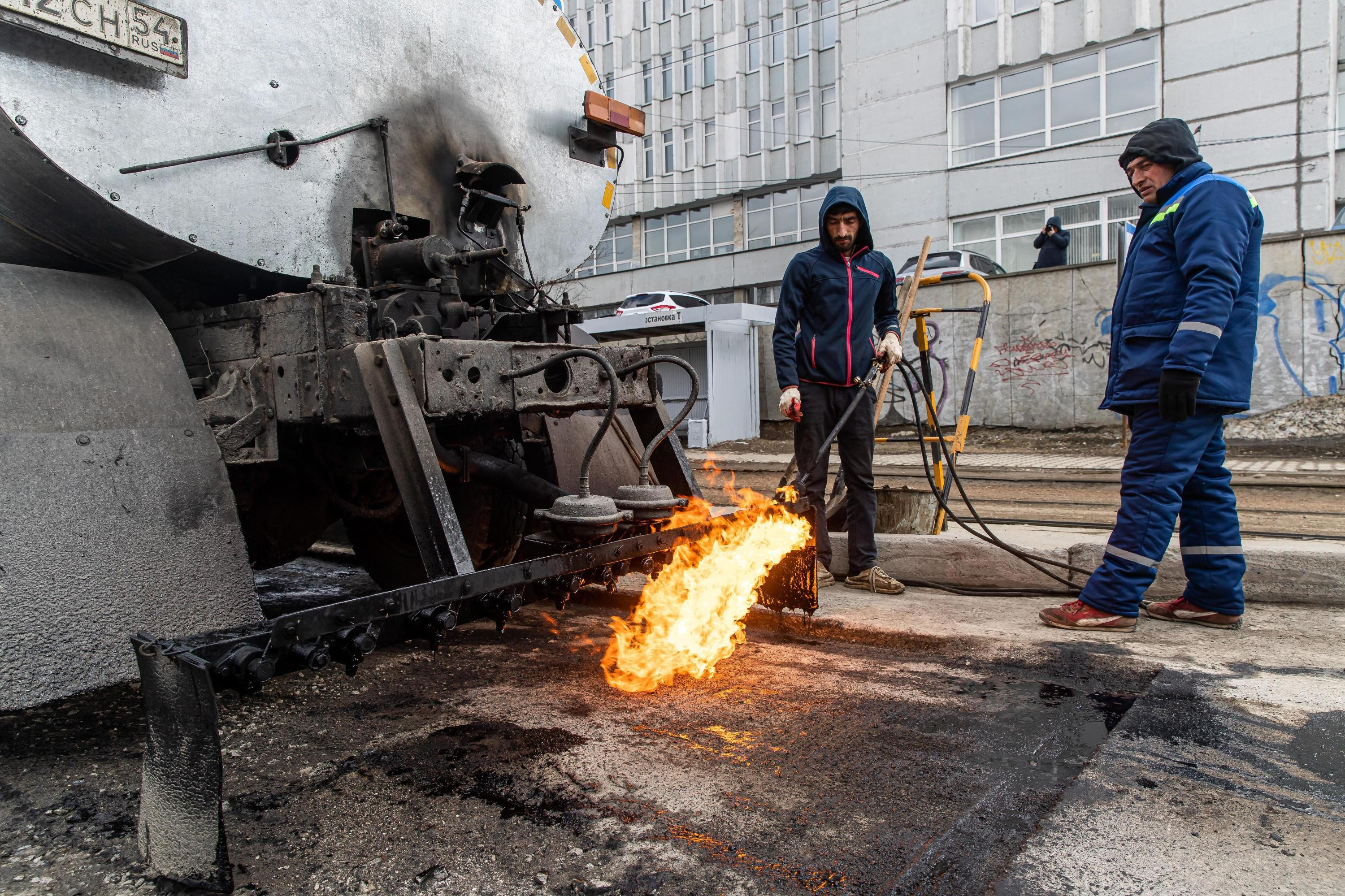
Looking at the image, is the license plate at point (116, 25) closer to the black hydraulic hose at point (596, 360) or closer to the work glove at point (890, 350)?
the black hydraulic hose at point (596, 360)

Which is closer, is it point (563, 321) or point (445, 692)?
point (445, 692)

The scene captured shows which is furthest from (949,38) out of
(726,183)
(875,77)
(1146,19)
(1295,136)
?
(726,183)

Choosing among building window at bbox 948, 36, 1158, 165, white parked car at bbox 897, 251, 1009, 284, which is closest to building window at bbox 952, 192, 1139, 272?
building window at bbox 948, 36, 1158, 165

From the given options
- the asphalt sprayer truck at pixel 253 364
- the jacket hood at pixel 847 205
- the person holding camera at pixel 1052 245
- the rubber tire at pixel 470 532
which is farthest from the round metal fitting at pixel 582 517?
the person holding camera at pixel 1052 245

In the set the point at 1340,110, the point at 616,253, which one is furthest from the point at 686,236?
the point at 1340,110

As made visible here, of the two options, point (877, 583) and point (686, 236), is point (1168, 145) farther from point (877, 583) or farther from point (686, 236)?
point (686, 236)

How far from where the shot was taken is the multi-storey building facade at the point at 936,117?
18359 mm

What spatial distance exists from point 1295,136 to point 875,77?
393 inches

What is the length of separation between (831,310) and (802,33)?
94.8 feet

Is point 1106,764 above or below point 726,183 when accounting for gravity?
below

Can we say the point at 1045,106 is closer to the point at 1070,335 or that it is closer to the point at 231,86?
the point at 1070,335

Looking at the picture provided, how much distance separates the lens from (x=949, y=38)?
72.9 feet

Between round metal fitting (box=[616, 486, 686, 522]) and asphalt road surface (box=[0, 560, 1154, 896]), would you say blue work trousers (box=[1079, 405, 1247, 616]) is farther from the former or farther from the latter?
round metal fitting (box=[616, 486, 686, 522])

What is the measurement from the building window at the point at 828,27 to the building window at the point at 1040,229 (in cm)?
1054
